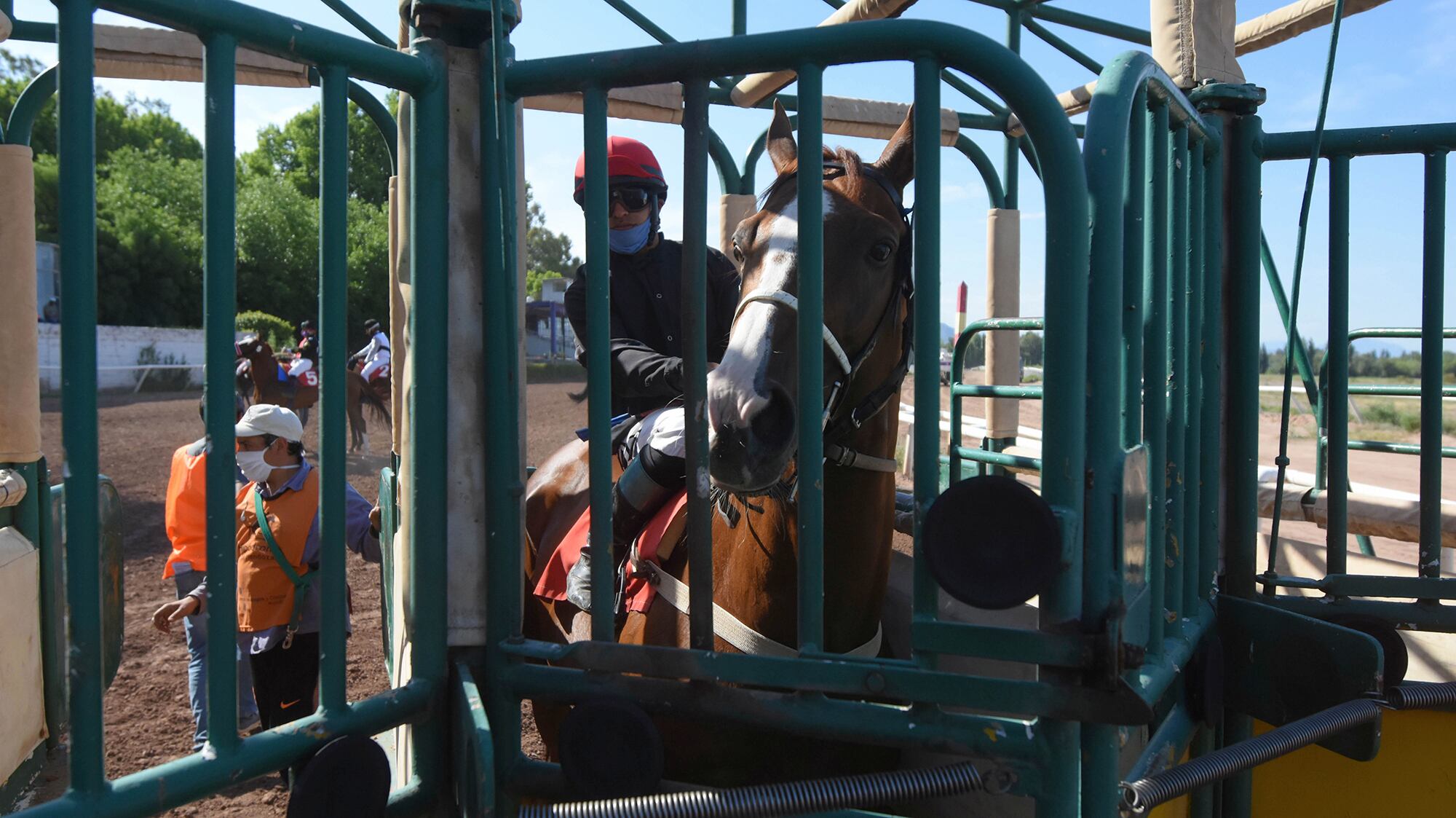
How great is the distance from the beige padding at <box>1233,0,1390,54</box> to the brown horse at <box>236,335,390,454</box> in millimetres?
8115

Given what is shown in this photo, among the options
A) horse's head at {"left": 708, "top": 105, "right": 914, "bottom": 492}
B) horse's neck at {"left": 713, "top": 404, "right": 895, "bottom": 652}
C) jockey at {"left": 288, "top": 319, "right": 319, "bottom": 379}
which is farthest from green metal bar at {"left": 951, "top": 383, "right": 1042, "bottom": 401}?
jockey at {"left": 288, "top": 319, "right": 319, "bottom": 379}

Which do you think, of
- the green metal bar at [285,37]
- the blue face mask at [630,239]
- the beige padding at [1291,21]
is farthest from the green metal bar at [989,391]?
the green metal bar at [285,37]

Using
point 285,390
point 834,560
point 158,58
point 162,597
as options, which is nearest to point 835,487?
point 834,560

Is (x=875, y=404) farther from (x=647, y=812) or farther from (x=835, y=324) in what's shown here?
(x=647, y=812)

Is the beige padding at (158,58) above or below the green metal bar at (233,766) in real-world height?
above

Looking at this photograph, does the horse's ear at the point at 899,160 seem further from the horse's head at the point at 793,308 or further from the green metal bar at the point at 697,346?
the green metal bar at the point at 697,346

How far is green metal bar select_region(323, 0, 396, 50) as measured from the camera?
16.1ft

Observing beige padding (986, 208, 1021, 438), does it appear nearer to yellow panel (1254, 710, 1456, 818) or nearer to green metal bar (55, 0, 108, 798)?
yellow panel (1254, 710, 1456, 818)

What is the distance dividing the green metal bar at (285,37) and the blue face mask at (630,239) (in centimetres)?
173

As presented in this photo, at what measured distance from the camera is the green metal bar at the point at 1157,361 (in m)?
1.59

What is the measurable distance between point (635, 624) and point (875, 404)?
82 centimetres

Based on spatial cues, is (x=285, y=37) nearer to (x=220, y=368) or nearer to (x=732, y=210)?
(x=220, y=368)

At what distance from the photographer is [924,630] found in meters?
1.35

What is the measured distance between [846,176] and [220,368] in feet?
4.96
